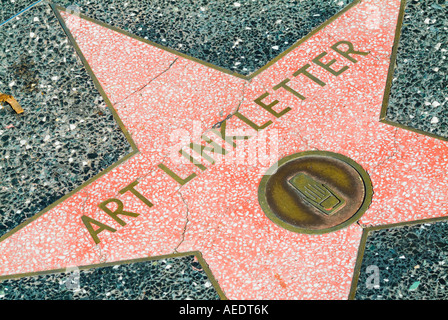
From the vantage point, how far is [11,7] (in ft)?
17.3

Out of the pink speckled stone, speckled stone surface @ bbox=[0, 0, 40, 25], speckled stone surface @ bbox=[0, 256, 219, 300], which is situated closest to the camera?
speckled stone surface @ bbox=[0, 256, 219, 300]

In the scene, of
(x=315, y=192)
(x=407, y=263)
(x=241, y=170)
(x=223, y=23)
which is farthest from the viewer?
(x=223, y=23)

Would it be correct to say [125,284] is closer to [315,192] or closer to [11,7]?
[315,192]

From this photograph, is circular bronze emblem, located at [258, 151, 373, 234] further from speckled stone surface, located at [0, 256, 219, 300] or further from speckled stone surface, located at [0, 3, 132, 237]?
speckled stone surface, located at [0, 3, 132, 237]

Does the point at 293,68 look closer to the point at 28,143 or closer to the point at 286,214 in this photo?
the point at 286,214

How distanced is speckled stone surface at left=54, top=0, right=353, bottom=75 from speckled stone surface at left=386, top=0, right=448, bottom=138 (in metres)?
0.57

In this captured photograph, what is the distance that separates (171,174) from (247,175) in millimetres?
478

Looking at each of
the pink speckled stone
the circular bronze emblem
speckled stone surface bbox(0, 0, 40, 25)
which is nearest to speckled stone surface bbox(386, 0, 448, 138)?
the pink speckled stone

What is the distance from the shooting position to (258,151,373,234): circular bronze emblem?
3.79 m

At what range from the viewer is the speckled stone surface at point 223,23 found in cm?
476

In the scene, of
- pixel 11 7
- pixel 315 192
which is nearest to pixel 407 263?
pixel 315 192

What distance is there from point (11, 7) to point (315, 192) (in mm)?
2996

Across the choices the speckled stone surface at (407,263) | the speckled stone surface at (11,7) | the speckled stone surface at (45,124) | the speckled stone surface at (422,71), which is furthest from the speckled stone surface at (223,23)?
the speckled stone surface at (407,263)
